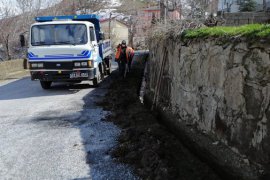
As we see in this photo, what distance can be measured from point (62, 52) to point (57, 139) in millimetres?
6065

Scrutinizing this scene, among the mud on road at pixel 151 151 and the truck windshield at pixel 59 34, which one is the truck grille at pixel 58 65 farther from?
the mud on road at pixel 151 151

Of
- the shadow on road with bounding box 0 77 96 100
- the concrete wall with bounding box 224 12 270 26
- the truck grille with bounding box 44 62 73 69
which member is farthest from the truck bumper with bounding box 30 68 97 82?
the concrete wall with bounding box 224 12 270 26

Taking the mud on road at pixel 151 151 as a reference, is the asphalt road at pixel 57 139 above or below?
below

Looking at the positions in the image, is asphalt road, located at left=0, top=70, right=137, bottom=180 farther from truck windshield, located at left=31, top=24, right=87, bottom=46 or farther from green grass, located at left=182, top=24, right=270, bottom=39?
green grass, located at left=182, top=24, right=270, bottom=39

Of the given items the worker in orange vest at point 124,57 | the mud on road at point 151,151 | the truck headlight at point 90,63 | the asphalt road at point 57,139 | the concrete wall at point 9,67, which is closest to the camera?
the mud on road at point 151,151

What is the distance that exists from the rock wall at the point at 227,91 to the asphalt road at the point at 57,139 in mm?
1432

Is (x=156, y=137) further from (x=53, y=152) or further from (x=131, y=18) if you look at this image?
(x=131, y=18)

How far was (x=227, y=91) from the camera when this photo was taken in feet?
15.9

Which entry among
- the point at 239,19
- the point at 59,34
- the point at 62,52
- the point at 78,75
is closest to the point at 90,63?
the point at 78,75

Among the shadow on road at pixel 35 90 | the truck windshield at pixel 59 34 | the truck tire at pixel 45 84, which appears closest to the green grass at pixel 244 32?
the truck windshield at pixel 59 34

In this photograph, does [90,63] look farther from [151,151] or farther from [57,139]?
[151,151]

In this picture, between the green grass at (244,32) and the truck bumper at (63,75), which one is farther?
Result: the truck bumper at (63,75)

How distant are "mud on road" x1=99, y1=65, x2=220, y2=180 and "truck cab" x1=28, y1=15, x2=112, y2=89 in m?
3.95

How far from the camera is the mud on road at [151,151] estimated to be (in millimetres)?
4958
